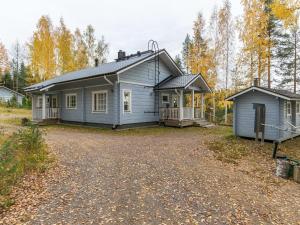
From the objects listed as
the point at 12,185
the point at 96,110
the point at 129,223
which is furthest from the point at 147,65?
the point at 129,223

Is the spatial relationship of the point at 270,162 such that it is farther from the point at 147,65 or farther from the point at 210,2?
the point at 210,2

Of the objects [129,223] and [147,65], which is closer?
[129,223]

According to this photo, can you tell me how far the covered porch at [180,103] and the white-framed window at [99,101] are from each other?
157 inches

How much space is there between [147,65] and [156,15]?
9701mm

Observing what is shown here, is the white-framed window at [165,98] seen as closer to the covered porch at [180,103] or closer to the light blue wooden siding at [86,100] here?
the covered porch at [180,103]

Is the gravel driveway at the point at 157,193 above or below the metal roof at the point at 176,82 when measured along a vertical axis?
below

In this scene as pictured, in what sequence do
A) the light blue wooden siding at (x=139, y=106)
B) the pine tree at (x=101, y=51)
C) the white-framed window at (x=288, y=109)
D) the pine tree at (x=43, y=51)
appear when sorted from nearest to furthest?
the white-framed window at (x=288, y=109) → the light blue wooden siding at (x=139, y=106) → the pine tree at (x=43, y=51) → the pine tree at (x=101, y=51)

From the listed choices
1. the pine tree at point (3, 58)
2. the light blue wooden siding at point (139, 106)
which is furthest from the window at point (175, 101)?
the pine tree at point (3, 58)

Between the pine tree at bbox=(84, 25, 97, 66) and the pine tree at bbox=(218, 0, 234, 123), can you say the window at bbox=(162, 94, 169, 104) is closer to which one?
the pine tree at bbox=(218, 0, 234, 123)

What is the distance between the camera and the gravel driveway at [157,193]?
3965mm

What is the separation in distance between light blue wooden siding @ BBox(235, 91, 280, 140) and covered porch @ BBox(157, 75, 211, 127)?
4.18 m

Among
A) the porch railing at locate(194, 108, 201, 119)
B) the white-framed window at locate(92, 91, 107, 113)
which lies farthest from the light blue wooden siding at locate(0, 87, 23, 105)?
the porch railing at locate(194, 108, 201, 119)

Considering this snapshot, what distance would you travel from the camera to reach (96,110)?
16.0m

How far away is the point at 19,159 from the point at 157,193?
4309 millimetres
